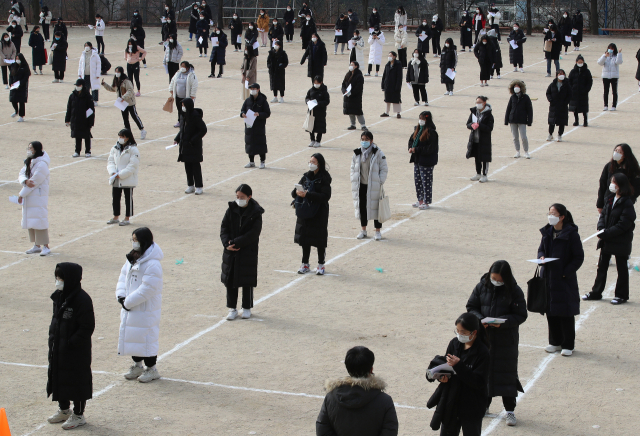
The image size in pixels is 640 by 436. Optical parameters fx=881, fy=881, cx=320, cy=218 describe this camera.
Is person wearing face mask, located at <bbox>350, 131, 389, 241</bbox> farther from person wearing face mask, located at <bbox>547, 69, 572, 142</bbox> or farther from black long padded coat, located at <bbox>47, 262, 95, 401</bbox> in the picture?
person wearing face mask, located at <bbox>547, 69, 572, 142</bbox>

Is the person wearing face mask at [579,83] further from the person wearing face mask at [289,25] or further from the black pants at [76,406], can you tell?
the person wearing face mask at [289,25]

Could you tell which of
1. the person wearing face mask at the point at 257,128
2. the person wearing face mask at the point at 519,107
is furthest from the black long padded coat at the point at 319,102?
the person wearing face mask at the point at 519,107

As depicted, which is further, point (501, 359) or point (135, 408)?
point (135, 408)

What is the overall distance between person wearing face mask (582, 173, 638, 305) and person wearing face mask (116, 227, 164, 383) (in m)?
5.48

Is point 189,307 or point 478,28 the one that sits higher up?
point 478,28

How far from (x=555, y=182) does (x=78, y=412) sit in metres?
11.9

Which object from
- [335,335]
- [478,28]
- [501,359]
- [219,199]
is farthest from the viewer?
[478,28]

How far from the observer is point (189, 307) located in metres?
11.1

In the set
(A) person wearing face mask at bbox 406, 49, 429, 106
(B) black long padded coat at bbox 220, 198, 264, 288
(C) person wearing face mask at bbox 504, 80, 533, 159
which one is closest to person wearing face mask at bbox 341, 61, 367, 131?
(A) person wearing face mask at bbox 406, 49, 429, 106

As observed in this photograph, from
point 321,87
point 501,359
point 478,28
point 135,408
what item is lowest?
point 135,408

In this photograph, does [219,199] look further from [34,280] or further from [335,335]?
[335,335]

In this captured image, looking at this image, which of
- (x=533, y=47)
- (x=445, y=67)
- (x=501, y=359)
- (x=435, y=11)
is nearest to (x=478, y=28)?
(x=533, y=47)

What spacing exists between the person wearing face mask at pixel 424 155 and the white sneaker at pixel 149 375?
297 inches

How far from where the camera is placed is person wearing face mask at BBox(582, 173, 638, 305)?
10.6 metres
